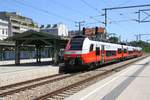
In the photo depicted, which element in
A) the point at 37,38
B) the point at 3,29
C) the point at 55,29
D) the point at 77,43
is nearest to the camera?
the point at 77,43

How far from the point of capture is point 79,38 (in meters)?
28.0

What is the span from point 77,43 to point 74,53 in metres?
0.96

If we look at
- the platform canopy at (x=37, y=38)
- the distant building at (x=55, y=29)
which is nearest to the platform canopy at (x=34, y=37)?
the platform canopy at (x=37, y=38)

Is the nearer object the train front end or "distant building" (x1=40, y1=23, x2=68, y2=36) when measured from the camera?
the train front end

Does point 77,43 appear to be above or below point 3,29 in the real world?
below

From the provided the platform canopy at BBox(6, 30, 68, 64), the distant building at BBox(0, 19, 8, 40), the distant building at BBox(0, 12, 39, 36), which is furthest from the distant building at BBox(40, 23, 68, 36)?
the platform canopy at BBox(6, 30, 68, 64)

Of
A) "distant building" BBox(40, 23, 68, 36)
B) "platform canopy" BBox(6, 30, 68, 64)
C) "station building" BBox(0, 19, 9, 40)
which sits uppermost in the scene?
"distant building" BBox(40, 23, 68, 36)

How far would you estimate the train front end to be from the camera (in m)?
27.1

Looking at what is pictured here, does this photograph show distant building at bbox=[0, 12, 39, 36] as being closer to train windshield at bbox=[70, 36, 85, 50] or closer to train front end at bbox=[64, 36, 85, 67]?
train windshield at bbox=[70, 36, 85, 50]

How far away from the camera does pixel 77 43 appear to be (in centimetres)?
2778

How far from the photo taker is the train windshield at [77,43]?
90.2 feet

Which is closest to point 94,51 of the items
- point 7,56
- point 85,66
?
point 85,66

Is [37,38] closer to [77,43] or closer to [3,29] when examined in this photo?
[77,43]

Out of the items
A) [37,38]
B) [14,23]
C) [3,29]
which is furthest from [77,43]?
[14,23]
